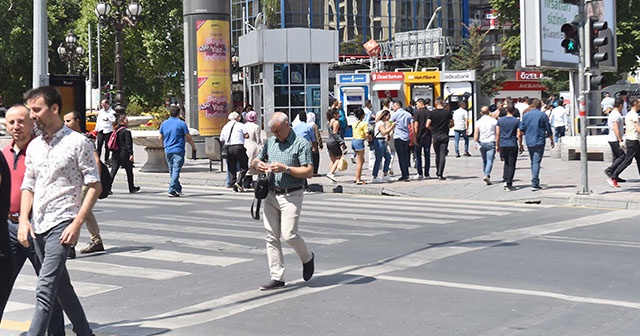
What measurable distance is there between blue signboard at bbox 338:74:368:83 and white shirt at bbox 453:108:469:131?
1344 centimetres

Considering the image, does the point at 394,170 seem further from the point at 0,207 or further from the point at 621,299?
the point at 0,207

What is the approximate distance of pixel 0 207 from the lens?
5.89 metres

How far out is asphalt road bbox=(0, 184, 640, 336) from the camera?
749 centimetres

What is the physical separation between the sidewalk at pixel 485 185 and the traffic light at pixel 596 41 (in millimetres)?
2500

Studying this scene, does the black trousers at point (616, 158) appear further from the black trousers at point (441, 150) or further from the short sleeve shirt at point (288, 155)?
the short sleeve shirt at point (288, 155)

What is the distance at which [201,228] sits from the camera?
13.7m

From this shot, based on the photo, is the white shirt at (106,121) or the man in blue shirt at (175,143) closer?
the man in blue shirt at (175,143)

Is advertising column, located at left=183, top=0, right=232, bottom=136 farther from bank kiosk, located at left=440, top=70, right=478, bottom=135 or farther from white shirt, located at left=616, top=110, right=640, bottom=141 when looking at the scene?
bank kiosk, located at left=440, top=70, right=478, bottom=135

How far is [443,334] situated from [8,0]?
67842 millimetres

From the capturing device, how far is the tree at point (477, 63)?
79500 mm

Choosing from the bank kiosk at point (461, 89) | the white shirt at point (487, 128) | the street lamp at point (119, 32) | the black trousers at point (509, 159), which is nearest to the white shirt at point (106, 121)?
the street lamp at point (119, 32)

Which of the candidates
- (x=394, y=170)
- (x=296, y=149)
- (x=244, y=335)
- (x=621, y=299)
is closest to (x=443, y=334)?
(x=244, y=335)

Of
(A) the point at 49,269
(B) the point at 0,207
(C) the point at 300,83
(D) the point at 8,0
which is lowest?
(A) the point at 49,269

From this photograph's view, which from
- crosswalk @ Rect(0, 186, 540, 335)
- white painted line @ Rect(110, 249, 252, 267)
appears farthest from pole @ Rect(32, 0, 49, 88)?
white painted line @ Rect(110, 249, 252, 267)
